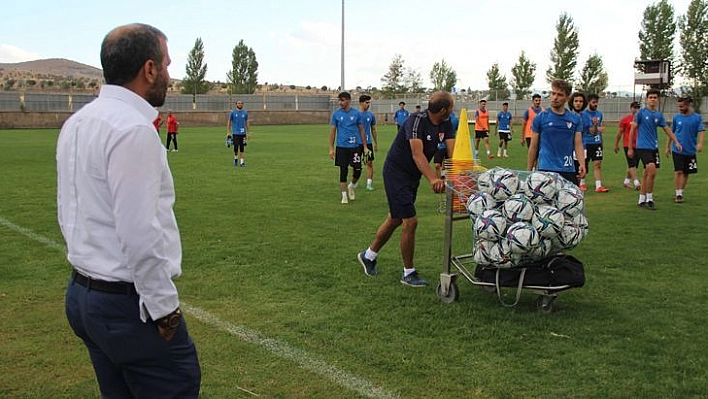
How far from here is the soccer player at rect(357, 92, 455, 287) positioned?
674cm

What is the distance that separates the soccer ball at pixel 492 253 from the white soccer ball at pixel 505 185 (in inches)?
15.7

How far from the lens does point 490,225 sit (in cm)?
566

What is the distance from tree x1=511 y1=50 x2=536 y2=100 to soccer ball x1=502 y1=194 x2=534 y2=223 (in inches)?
2743

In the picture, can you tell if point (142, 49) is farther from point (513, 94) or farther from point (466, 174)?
point (513, 94)

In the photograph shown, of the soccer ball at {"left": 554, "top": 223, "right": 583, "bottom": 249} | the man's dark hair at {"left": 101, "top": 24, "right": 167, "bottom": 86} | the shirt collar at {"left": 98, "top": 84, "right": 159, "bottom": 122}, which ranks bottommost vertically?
the soccer ball at {"left": 554, "top": 223, "right": 583, "bottom": 249}

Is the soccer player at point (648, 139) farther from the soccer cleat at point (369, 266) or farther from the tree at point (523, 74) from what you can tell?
the tree at point (523, 74)

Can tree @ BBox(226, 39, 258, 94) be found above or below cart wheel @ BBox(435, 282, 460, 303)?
above

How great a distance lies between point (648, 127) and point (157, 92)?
11527 mm

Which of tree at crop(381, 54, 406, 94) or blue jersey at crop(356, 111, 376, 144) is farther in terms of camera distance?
tree at crop(381, 54, 406, 94)

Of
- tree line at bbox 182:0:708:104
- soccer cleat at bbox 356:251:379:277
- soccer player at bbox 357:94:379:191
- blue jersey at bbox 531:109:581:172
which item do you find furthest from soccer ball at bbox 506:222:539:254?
tree line at bbox 182:0:708:104

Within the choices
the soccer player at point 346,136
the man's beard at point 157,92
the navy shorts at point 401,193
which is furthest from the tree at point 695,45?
the man's beard at point 157,92

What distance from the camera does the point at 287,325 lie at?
18.6 ft

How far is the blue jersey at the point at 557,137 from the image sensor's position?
8688 millimetres

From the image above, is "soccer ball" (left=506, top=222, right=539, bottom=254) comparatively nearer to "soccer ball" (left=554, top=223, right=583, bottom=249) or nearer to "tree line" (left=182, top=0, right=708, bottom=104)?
"soccer ball" (left=554, top=223, right=583, bottom=249)
